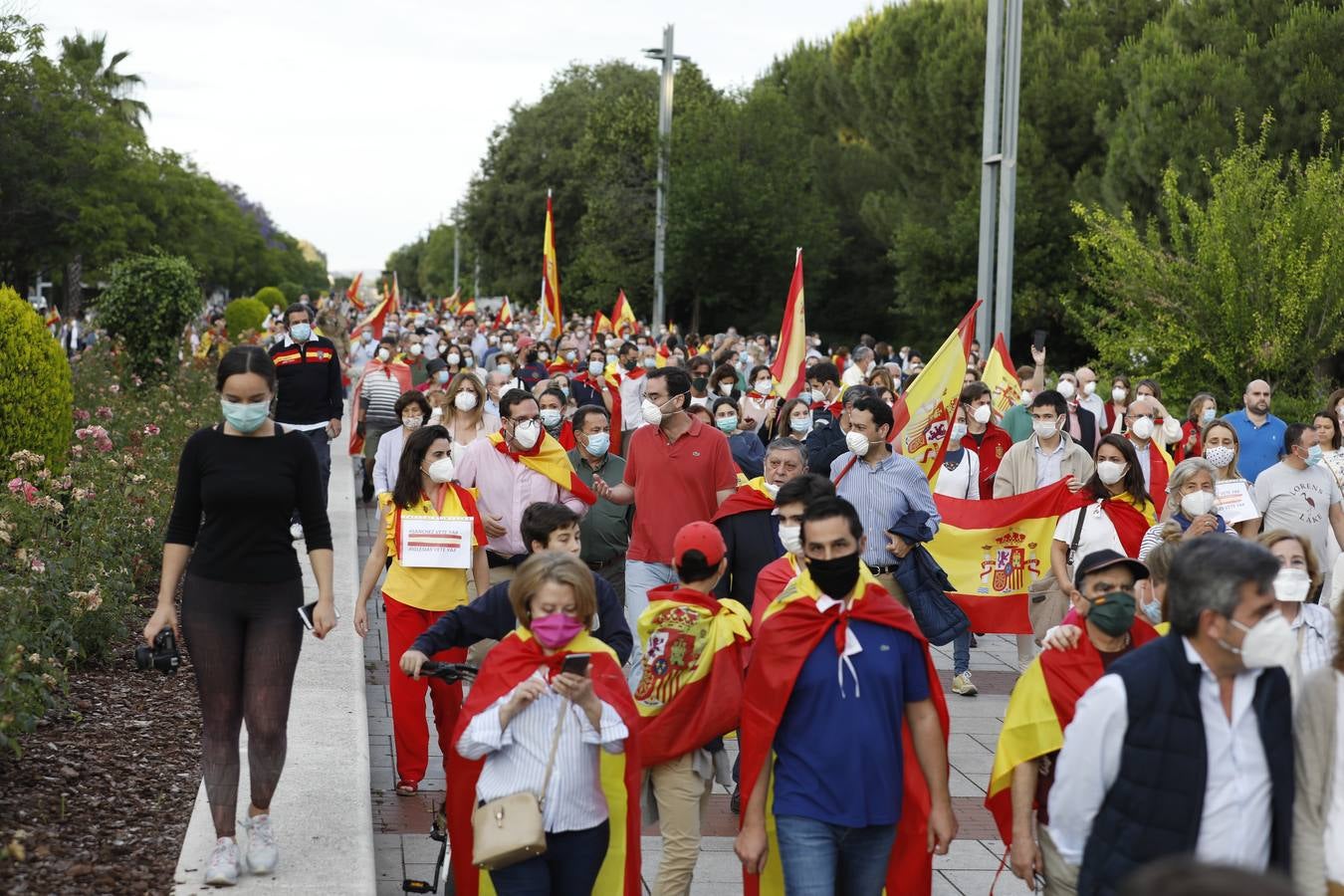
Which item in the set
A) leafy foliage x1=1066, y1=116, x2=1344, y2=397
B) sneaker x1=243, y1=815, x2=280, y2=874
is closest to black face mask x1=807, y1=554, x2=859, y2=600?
sneaker x1=243, y1=815, x2=280, y2=874

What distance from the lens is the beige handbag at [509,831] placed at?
4.66 meters

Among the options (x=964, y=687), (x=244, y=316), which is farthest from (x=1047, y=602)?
(x=244, y=316)

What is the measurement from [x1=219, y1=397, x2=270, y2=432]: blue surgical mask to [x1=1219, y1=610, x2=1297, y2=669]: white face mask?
330 centimetres

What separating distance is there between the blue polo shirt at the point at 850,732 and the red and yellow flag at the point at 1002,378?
11.4 metres

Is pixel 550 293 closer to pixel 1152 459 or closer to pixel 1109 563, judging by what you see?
pixel 1152 459

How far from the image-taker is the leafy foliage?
19469 mm

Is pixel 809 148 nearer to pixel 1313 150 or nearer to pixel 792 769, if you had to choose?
pixel 1313 150

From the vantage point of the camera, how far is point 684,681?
580 cm

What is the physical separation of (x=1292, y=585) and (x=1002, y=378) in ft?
36.9

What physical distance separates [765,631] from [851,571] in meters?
0.33

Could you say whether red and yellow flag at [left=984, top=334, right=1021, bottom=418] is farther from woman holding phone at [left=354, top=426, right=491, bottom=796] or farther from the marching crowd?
woman holding phone at [left=354, top=426, right=491, bottom=796]

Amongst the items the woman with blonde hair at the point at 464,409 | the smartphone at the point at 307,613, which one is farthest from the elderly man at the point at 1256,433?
the smartphone at the point at 307,613

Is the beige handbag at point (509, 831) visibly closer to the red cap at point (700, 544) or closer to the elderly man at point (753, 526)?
the red cap at point (700, 544)

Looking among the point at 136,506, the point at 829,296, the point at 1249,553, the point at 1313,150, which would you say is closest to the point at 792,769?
the point at 1249,553
